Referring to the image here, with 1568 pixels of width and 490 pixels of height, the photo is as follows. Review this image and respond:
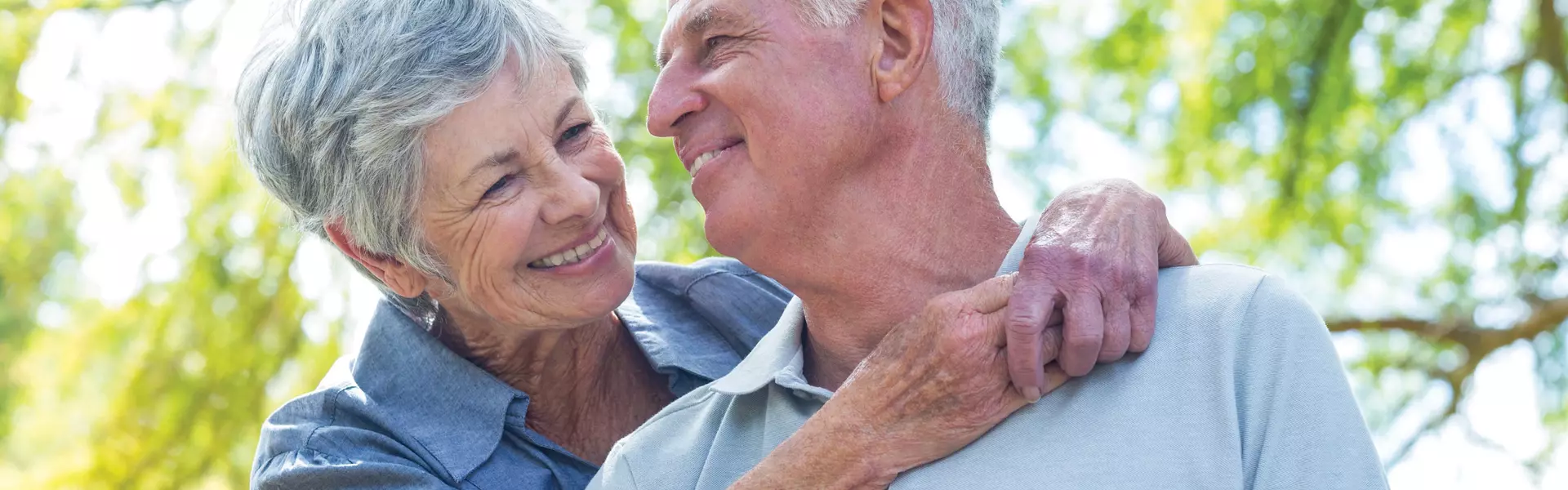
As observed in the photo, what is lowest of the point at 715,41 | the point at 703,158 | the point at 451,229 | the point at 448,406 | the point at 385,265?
the point at 448,406

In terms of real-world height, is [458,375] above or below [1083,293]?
below

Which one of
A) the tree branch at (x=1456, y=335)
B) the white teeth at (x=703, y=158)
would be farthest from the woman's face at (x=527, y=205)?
the tree branch at (x=1456, y=335)

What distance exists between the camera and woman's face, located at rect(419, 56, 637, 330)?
7.70 ft

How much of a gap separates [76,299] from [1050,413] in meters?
4.04

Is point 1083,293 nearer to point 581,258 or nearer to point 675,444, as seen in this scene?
point 675,444

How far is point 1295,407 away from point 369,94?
153 centimetres

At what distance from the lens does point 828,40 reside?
1885 millimetres

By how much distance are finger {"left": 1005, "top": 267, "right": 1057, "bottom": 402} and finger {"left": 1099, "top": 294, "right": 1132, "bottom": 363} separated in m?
0.07

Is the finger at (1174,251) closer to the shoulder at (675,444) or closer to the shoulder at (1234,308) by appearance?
the shoulder at (1234,308)

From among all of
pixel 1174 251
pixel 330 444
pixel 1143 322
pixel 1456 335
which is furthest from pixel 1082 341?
pixel 1456 335

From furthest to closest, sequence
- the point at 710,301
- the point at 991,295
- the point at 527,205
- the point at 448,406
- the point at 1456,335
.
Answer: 1. the point at 1456,335
2. the point at 710,301
3. the point at 448,406
4. the point at 527,205
5. the point at 991,295

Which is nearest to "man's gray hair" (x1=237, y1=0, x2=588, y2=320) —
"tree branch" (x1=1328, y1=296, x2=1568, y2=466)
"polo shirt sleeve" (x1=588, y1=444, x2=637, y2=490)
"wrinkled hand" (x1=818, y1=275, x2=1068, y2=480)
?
"polo shirt sleeve" (x1=588, y1=444, x2=637, y2=490)

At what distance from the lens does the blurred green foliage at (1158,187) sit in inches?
174

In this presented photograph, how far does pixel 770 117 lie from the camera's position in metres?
1.85
